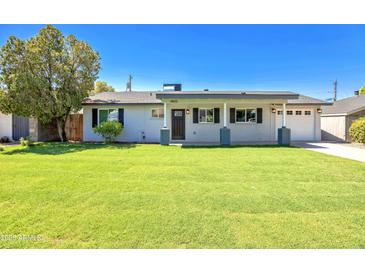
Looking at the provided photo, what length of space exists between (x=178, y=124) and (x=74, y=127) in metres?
7.74


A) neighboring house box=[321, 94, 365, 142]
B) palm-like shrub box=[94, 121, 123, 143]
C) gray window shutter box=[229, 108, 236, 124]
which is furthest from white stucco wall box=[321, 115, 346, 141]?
palm-like shrub box=[94, 121, 123, 143]

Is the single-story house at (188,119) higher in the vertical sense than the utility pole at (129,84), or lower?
lower

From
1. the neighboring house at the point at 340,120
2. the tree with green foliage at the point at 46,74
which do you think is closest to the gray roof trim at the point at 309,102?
the neighboring house at the point at 340,120

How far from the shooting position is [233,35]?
11797mm

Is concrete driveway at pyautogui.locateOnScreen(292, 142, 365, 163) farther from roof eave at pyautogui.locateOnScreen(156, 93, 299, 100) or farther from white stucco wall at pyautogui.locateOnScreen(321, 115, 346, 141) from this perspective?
white stucco wall at pyautogui.locateOnScreen(321, 115, 346, 141)

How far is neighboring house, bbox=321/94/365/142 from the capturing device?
586 inches

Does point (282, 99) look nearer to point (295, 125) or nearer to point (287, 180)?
point (295, 125)

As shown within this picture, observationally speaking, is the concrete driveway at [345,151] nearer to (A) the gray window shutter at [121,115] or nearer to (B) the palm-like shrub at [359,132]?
(B) the palm-like shrub at [359,132]

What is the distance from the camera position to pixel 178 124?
48.5 ft

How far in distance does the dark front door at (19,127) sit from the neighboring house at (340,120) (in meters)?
23.2

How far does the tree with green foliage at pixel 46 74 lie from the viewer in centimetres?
1196

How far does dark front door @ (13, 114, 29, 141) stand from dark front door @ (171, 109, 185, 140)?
1160 centimetres

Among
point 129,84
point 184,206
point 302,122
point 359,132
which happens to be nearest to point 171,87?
point 302,122

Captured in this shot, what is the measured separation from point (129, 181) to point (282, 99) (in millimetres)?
10423
